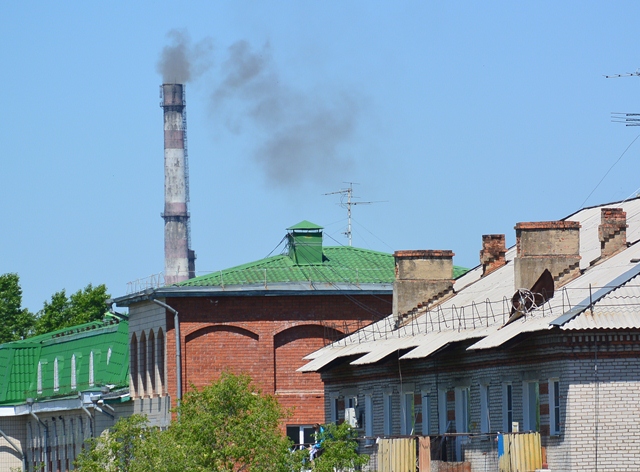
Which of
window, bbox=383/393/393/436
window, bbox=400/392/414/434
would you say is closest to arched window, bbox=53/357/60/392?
window, bbox=383/393/393/436

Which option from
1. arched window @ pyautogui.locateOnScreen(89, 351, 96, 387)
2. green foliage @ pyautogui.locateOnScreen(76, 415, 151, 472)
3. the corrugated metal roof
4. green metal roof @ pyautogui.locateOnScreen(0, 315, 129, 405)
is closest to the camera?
the corrugated metal roof

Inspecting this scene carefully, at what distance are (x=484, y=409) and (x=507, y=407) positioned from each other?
1265 mm

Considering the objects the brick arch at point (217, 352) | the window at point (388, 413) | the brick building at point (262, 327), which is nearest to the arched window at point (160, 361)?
the brick building at point (262, 327)

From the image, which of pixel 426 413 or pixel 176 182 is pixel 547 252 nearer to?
pixel 426 413

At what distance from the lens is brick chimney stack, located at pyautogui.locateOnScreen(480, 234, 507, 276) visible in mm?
51625

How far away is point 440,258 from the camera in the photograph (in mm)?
51500

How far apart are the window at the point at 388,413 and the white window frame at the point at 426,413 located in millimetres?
2554

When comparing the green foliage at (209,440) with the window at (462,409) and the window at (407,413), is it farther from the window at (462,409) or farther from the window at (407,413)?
the window at (462,409)

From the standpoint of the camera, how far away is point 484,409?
4175 centimetres

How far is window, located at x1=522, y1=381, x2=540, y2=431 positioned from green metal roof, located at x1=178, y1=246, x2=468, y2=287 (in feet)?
75.4

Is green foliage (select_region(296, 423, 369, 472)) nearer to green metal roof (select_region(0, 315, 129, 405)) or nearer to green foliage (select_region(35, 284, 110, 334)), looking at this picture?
green metal roof (select_region(0, 315, 129, 405))

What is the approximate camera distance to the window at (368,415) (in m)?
49.4

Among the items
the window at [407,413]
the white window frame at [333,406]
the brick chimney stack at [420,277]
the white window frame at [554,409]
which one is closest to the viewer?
the white window frame at [554,409]

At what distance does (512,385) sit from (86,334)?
38.1 m
